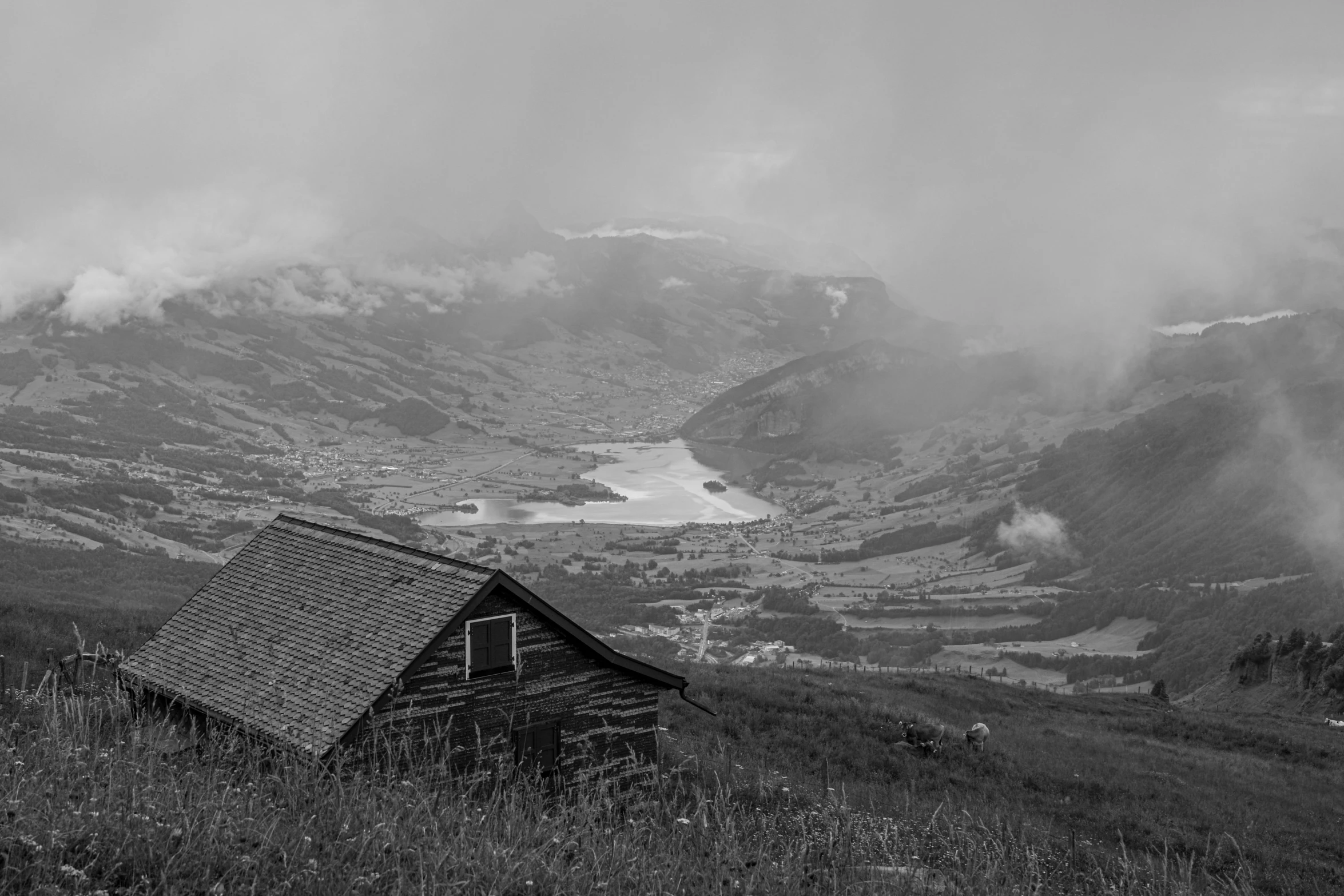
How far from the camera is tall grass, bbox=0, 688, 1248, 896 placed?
584cm

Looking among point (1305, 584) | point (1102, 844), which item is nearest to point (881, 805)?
point (1102, 844)

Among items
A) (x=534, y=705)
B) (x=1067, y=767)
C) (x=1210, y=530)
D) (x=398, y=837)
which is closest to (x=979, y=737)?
(x=1067, y=767)

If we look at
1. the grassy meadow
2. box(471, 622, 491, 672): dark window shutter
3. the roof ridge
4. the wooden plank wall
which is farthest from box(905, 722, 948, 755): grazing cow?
box(471, 622, 491, 672): dark window shutter

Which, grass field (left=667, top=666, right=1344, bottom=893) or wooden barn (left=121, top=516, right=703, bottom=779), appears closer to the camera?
wooden barn (left=121, top=516, right=703, bottom=779)

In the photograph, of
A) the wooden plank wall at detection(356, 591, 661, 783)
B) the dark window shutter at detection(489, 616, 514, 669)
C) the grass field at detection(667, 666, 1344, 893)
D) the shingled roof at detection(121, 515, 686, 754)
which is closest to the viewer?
the shingled roof at detection(121, 515, 686, 754)

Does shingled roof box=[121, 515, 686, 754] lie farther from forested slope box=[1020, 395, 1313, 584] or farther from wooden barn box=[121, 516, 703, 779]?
forested slope box=[1020, 395, 1313, 584]

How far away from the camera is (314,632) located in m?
18.6

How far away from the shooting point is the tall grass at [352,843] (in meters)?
5.84

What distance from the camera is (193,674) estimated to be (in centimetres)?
1866

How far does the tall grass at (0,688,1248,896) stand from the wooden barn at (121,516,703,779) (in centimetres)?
710

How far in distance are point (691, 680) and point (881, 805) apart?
59.1 feet

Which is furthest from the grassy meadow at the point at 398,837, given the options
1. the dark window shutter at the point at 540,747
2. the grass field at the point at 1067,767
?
the grass field at the point at 1067,767

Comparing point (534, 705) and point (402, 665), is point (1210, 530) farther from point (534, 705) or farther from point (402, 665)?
point (402, 665)

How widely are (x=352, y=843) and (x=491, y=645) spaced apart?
38.3 feet
